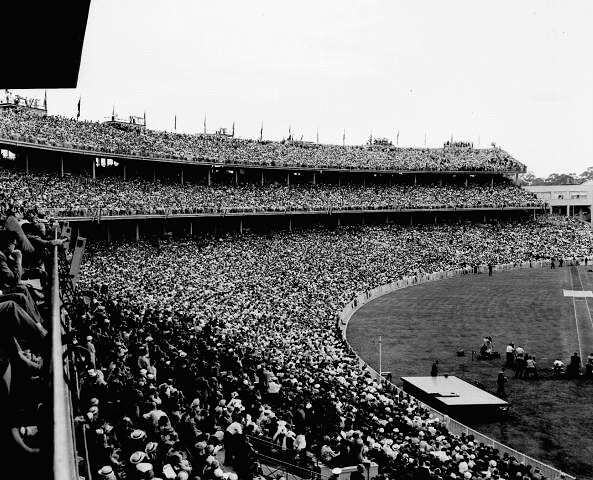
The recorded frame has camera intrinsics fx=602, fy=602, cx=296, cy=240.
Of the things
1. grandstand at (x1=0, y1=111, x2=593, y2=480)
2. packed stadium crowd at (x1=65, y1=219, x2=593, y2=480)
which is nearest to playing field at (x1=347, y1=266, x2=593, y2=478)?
grandstand at (x1=0, y1=111, x2=593, y2=480)

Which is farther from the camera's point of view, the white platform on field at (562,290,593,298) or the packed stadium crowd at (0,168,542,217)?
the white platform on field at (562,290,593,298)

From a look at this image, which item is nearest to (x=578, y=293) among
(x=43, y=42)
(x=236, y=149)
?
(x=236, y=149)

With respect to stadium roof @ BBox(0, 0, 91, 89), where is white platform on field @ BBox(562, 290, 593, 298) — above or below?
below

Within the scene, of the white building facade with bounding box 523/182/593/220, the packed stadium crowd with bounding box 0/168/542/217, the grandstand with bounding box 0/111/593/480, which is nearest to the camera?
the grandstand with bounding box 0/111/593/480

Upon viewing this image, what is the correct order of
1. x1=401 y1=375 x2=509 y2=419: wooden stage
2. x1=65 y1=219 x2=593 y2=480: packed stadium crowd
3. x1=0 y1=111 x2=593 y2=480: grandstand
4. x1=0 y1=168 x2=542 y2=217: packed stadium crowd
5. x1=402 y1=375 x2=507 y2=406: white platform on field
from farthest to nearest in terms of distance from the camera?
x1=0 y1=168 x2=542 y2=217: packed stadium crowd < x1=402 y1=375 x2=507 y2=406: white platform on field < x1=401 y1=375 x2=509 y2=419: wooden stage < x1=0 y1=111 x2=593 y2=480: grandstand < x1=65 y1=219 x2=593 y2=480: packed stadium crowd

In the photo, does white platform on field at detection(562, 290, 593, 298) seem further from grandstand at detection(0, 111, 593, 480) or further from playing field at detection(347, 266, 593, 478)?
grandstand at detection(0, 111, 593, 480)

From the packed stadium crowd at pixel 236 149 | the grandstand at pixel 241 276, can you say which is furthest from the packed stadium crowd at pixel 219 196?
the packed stadium crowd at pixel 236 149

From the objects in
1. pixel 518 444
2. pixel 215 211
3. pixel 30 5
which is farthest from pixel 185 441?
pixel 215 211

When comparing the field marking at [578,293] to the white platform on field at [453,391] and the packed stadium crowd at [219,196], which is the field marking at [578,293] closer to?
the packed stadium crowd at [219,196]
